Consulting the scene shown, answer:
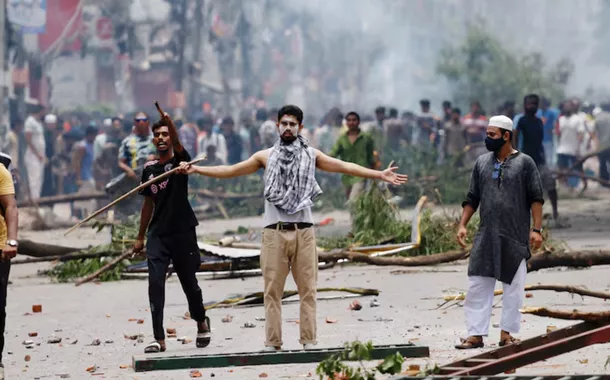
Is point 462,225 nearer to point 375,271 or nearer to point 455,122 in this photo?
point 375,271

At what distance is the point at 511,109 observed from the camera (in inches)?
1011

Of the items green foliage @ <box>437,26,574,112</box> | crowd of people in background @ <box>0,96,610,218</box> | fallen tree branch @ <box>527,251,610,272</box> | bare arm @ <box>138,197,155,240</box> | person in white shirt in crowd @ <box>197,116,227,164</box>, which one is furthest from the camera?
green foliage @ <box>437,26,574,112</box>

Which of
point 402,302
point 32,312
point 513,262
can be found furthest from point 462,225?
point 32,312

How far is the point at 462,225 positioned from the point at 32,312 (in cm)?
424

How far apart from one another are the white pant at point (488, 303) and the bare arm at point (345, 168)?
97 cm

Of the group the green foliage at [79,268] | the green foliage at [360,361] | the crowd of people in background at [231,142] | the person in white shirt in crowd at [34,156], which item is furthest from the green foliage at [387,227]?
the person in white shirt in crowd at [34,156]

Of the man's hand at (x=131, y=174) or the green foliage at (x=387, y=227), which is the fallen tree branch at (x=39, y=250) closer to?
the man's hand at (x=131, y=174)

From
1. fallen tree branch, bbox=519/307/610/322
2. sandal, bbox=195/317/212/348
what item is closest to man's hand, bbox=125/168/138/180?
sandal, bbox=195/317/212/348

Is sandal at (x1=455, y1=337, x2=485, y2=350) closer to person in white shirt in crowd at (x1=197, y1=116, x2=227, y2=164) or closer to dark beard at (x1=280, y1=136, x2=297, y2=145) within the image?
dark beard at (x1=280, y1=136, x2=297, y2=145)

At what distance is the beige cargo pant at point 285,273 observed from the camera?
325 inches

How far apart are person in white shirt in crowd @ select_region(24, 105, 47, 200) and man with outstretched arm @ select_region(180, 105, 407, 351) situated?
1713 centimetres

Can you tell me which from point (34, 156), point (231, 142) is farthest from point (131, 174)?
point (231, 142)

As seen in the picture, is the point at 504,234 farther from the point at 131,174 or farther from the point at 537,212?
the point at 131,174

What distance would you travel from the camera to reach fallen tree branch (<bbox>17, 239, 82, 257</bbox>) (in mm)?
13672
